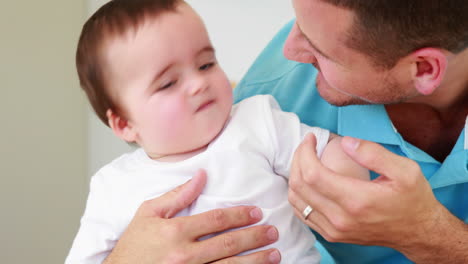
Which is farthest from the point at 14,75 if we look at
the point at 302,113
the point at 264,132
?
the point at 264,132

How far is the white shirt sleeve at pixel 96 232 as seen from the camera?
1109 mm

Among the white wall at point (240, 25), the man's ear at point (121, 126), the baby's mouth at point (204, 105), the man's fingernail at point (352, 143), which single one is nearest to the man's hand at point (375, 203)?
the man's fingernail at point (352, 143)

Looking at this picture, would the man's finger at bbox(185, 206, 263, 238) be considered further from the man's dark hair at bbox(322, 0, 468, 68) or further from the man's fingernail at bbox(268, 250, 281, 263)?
the man's dark hair at bbox(322, 0, 468, 68)

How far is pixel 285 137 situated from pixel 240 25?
1.17 meters

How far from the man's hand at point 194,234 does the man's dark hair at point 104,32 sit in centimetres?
25

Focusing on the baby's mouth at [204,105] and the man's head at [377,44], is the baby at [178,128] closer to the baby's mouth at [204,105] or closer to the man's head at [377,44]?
the baby's mouth at [204,105]

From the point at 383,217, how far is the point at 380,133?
0.99 feet

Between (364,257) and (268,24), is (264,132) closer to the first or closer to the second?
(364,257)

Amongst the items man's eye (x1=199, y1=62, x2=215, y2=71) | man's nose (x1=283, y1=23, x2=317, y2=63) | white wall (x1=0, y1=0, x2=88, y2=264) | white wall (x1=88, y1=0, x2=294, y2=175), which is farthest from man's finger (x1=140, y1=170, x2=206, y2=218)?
white wall (x1=0, y1=0, x2=88, y2=264)

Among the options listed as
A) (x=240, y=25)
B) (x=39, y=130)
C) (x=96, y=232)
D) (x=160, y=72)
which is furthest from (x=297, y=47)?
(x=39, y=130)

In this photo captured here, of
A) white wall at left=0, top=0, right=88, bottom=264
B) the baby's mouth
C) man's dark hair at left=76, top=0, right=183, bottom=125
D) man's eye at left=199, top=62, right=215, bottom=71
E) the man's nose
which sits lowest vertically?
white wall at left=0, top=0, right=88, bottom=264

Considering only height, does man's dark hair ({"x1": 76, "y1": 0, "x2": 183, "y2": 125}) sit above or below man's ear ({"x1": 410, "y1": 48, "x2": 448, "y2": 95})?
above

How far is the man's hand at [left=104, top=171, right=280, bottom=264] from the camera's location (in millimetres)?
1029

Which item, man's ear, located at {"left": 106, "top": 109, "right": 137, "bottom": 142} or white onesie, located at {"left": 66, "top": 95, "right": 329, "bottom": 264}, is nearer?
white onesie, located at {"left": 66, "top": 95, "right": 329, "bottom": 264}
